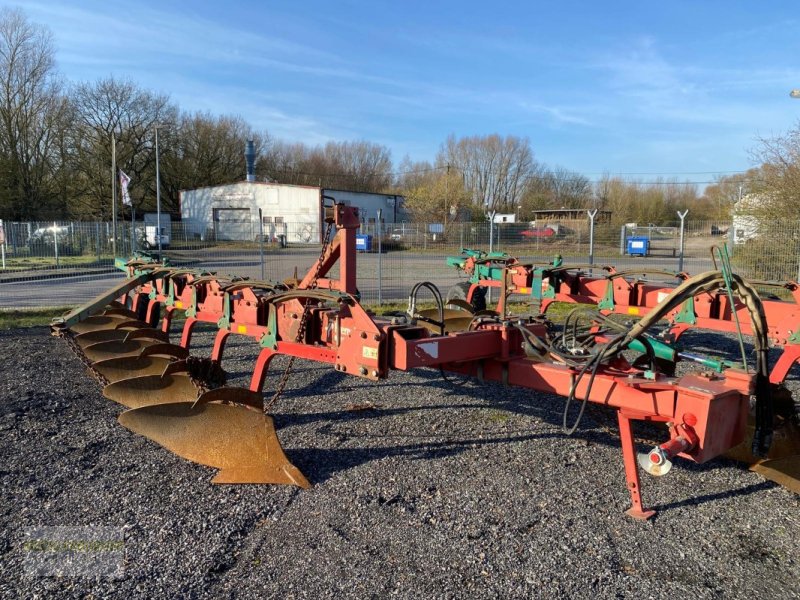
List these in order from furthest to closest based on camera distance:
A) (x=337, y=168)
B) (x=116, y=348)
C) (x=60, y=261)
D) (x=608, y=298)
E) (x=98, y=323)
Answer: (x=337, y=168) < (x=60, y=261) < (x=98, y=323) < (x=608, y=298) < (x=116, y=348)

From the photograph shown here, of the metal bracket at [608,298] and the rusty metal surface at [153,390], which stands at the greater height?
the metal bracket at [608,298]

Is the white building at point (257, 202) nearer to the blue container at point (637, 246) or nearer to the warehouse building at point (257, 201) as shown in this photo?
the warehouse building at point (257, 201)

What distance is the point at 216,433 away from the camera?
3.99 meters

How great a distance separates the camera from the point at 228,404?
4.07 meters

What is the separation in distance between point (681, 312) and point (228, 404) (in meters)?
4.10

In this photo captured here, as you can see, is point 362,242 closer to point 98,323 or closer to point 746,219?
point 746,219

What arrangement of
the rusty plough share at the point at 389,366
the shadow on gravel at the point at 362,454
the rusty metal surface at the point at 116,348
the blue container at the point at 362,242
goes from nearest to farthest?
1. the rusty plough share at the point at 389,366
2. the shadow on gravel at the point at 362,454
3. the rusty metal surface at the point at 116,348
4. the blue container at the point at 362,242

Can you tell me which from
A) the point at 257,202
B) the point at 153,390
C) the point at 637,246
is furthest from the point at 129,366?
the point at 257,202

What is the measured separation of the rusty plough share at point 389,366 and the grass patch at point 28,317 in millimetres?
4958

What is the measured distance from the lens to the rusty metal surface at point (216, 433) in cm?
389

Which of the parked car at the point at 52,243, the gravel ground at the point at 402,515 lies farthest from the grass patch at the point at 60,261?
the gravel ground at the point at 402,515

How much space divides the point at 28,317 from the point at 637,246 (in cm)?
1662

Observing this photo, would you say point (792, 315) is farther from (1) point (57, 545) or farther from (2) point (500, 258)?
(1) point (57, 545)

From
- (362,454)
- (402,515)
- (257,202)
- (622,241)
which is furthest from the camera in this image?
(257,202)
